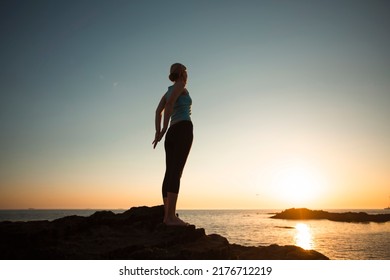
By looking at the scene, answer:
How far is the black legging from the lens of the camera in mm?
5821

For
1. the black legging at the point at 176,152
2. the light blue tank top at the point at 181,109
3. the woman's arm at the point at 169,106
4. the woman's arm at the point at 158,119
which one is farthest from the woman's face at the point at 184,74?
the black legging at the point at 176,152

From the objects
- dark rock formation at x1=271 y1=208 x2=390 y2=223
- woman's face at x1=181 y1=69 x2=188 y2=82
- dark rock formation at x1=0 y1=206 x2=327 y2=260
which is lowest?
dark rock formation at x1=271 y1=208 x2=390 y2=223

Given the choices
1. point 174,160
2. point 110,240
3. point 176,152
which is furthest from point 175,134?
point 110,240

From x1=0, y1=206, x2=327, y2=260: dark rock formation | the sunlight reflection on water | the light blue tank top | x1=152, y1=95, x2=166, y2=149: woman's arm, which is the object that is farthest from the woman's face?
the sunlight reflection on water

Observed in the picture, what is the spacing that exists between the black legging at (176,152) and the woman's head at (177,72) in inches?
36.4

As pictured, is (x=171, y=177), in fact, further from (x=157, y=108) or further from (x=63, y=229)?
(x=63, y=229)

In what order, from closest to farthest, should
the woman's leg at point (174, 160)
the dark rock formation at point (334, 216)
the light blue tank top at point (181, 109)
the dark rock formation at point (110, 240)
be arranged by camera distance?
1. the dark rock formation at point (110, 240)
2. the woman's leg at point (174, 160)
3. the light blue tank top at point (181, 109)
4. the dark rock formation at point (334, 216)

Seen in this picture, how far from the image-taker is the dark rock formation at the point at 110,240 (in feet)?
16.5

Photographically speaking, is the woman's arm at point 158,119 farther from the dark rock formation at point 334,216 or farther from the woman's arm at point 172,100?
the dark rock formation at point 334,216

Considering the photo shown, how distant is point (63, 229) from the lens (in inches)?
240

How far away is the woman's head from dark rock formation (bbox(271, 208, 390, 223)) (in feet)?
562

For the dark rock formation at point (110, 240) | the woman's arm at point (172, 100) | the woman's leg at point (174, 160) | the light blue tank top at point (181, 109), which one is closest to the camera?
the dark rock formation at point (110, 240)

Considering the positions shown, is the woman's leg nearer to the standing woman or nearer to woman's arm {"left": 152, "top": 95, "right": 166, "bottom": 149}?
the standing woman
